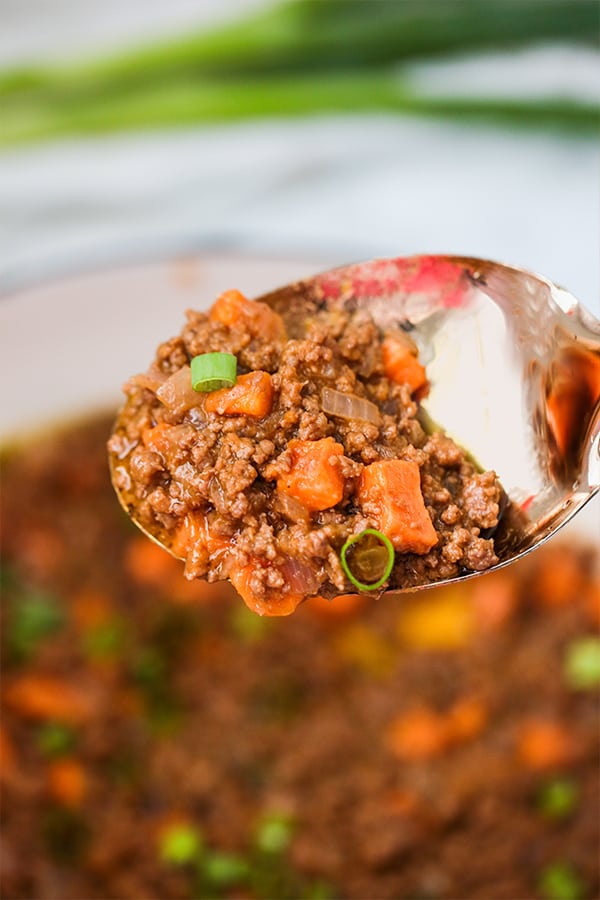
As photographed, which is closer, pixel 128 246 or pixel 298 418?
pixel 298 418

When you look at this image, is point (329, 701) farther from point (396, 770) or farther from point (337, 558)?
point (337, 558)

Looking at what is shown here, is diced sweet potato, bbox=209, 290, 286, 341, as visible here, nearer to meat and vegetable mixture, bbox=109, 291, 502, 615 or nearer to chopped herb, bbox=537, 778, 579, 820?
meat and vegetable mixture, bbox=109, 291, 502, 615

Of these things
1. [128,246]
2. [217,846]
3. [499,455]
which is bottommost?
[217,846]

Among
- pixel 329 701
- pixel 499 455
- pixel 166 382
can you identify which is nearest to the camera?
pixel 166 382

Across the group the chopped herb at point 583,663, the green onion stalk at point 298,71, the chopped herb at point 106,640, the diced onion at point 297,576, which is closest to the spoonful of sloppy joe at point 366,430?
the diced onion at point 297,576

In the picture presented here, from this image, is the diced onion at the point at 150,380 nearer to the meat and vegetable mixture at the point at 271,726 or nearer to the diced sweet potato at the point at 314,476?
the diced sweet potato at the point at 314,476

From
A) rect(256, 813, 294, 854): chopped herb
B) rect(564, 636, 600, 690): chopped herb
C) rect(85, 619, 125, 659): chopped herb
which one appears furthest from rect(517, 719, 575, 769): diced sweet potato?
rect(85, 619, 125, 659): chopped herb

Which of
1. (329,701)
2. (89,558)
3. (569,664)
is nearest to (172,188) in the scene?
(89,558)

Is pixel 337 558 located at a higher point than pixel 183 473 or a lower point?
lower
